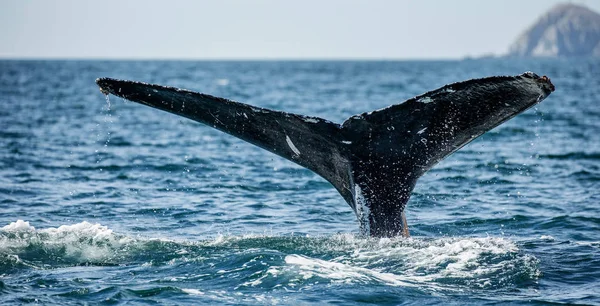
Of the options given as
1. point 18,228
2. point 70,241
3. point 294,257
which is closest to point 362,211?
point 294,257

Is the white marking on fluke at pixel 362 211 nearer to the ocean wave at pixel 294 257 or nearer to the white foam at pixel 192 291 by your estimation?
the ocean wave at pixel 294 257

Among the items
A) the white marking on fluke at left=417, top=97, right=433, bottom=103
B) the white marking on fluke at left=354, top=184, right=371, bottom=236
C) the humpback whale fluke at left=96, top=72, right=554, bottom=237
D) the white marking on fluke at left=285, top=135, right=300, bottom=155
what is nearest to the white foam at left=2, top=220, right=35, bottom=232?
the humpback whale fluke at left=96, top=72, right=554, bottom=237

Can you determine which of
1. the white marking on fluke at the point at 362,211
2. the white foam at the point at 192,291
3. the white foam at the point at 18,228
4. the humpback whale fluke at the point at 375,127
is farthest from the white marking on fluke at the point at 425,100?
the white foam at the point at 18,228

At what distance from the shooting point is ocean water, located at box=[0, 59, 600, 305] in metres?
6.68

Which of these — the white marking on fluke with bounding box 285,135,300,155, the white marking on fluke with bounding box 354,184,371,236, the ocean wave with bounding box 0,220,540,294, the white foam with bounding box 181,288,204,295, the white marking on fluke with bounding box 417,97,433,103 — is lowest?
the white foam with bounding box 181,288,204,295

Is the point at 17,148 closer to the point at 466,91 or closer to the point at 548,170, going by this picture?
the point at 548,170

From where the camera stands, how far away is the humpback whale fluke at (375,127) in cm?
602

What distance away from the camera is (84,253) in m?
7.82

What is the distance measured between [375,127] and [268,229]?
3.47 m

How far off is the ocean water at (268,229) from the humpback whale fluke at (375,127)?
862mm

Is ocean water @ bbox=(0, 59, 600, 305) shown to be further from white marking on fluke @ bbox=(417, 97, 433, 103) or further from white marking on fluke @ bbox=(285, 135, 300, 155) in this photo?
white marking on fluke @ bbox=(417, 97, 433, 103)

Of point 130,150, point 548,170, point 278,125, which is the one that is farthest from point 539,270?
point 130,150

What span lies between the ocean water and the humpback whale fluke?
34.0 inches

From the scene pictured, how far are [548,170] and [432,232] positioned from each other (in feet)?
20.0
